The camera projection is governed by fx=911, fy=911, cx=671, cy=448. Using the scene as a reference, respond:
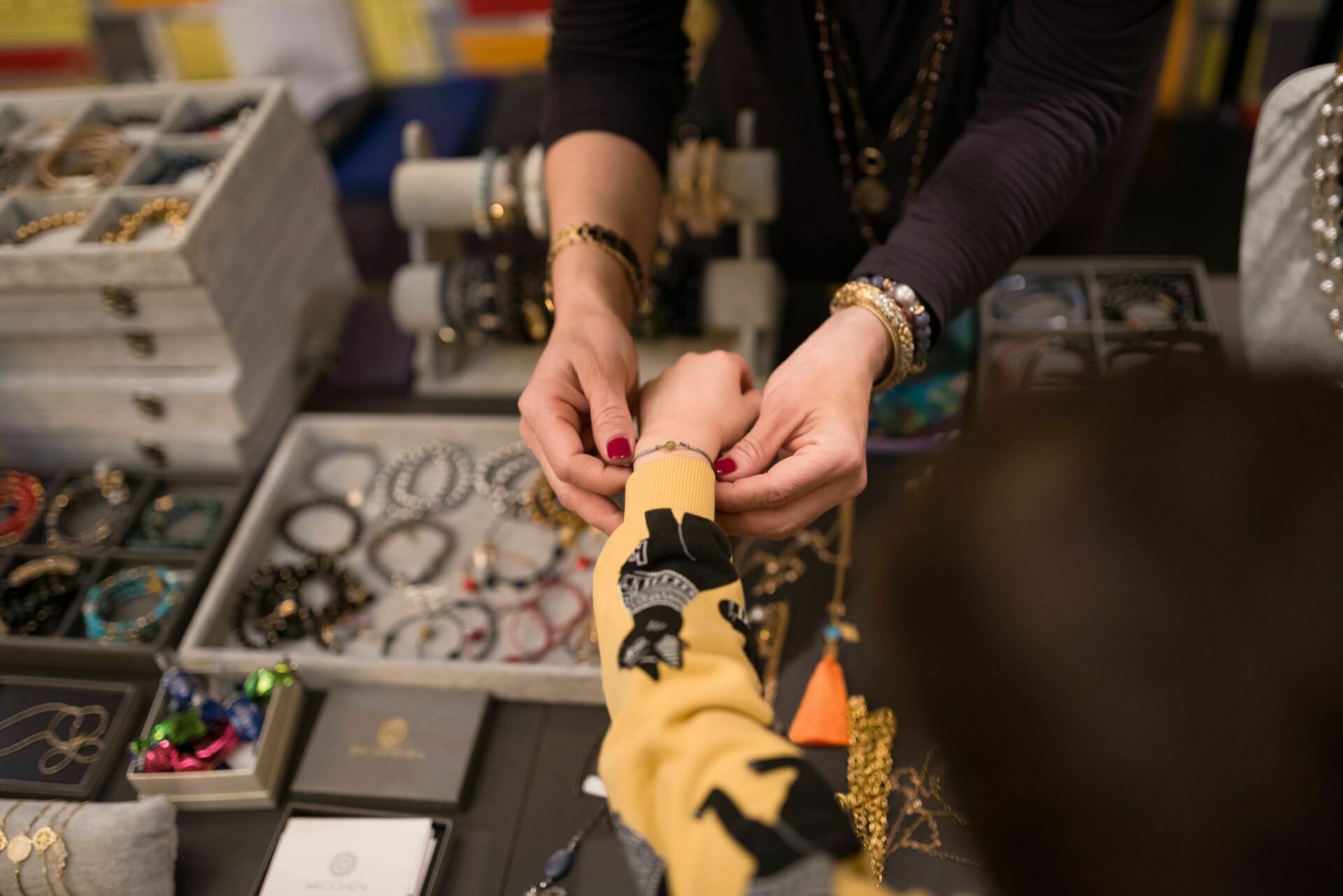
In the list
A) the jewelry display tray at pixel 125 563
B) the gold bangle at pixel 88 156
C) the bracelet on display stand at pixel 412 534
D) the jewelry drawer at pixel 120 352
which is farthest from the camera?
the gold bangle at pixel 88 156

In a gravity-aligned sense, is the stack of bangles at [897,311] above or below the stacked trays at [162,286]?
above

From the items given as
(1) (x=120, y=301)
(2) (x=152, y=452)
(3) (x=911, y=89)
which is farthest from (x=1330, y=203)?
(2) (x=152, y=452)

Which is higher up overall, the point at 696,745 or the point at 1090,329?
the point at 696,745

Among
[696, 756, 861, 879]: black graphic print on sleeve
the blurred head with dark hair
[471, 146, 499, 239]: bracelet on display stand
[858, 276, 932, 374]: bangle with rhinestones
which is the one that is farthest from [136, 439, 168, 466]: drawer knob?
the blurred head with dark hair

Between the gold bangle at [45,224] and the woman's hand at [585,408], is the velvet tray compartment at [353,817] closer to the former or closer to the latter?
the woman's hand at [585,408]

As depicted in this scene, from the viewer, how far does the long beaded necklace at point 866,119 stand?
119 centimetres

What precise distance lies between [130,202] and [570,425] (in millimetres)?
1079

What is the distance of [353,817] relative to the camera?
3.68 ft

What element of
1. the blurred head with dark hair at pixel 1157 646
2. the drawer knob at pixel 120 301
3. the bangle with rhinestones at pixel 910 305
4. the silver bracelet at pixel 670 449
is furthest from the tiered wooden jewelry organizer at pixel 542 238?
the blurred head with dark hair at pixel 1157 646

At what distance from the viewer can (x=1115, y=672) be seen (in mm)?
470

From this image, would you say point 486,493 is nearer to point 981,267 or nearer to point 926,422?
point 926,422

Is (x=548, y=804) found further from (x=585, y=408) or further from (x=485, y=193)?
(x=485, y=193)

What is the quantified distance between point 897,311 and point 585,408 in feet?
1.19

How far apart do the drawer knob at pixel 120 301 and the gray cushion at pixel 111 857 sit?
79cm
